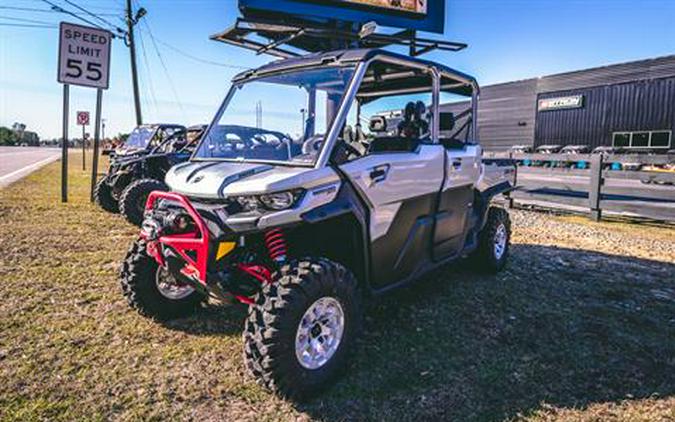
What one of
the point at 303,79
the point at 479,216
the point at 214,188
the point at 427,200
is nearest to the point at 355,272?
the point at 427,200

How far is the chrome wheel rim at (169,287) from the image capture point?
12.4 ft

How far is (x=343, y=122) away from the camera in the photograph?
316cm

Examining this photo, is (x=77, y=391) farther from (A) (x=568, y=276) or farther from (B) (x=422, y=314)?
(A) (x=568, y=276)

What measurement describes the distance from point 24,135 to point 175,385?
382 ft

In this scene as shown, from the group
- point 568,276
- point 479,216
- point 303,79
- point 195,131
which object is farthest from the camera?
point 195,131

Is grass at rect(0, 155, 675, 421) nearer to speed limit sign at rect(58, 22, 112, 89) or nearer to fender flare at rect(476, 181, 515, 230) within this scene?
fender flare at rect(476, 181, 515, 230)

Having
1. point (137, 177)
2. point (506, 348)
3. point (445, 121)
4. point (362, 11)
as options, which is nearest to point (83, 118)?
point (137, 177)

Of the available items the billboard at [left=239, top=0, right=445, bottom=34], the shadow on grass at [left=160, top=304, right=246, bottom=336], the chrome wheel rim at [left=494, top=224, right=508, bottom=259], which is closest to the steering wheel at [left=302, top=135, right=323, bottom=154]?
the shadow on grass at [left=160, top=304, right=246, bottom=336]

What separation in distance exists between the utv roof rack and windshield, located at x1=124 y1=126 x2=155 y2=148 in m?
2.90

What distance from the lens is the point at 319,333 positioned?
2896mm

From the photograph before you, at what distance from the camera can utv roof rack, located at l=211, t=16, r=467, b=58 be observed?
10.6 m

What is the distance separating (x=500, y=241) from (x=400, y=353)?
2777 millimetres

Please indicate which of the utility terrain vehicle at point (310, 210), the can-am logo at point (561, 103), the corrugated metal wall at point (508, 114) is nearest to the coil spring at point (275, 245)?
the utility terrain vehicle at point (310, 210)

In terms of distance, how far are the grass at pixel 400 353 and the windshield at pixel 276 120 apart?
146 centimetres
